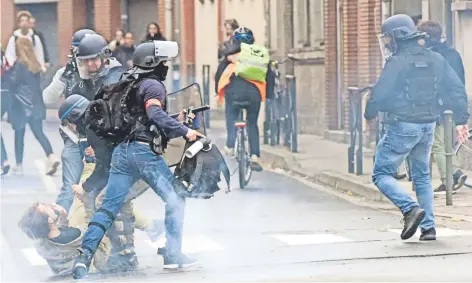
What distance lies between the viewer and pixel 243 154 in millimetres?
17375

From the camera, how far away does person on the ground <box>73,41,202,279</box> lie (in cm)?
1012

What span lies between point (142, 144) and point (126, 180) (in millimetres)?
293

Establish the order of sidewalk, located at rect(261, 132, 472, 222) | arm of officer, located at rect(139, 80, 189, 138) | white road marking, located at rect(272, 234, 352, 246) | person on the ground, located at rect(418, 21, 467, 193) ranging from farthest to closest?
1. person on the ground, located at rect(418, 21, 467, 193)
2. sidewalk, located at rect(261, 132, 472, 222)
3. white road marking, located at rect(272, 234, 352, 246)
4. arm of officer, located at rect(139, 80, 189, 138)

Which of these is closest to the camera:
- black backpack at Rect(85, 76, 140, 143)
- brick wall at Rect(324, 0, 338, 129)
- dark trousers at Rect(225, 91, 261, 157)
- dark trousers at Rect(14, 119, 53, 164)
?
black backpack at Rect(85, 76, 140, 143)

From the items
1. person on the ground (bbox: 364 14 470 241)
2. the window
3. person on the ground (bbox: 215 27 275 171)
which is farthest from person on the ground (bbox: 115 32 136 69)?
person on the ground (bbox: 364 14 470 241)

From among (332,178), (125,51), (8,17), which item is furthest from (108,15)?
(332,178)

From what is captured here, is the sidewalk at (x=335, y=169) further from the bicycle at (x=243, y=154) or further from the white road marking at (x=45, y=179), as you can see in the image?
the white road marking at (x=45, y=179)

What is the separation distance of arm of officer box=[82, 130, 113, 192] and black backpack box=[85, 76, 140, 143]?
27 centimetres

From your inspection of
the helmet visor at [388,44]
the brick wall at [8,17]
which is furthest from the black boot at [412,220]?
the brick wall at [8,17]

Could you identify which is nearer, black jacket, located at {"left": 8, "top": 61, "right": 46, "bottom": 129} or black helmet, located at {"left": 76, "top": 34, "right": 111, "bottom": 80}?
→ black helmet, located at {"left": 76, "top": 34, "right": 111, "bottom": 80}

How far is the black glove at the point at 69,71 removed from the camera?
40.2 ft

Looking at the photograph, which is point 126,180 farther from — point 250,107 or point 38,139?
point 38,139

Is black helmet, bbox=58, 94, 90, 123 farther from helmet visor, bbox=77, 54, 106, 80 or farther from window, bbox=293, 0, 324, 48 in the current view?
window, bbox=293, 0, 324, 48

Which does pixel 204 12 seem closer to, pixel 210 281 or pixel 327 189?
pixel 327 189
